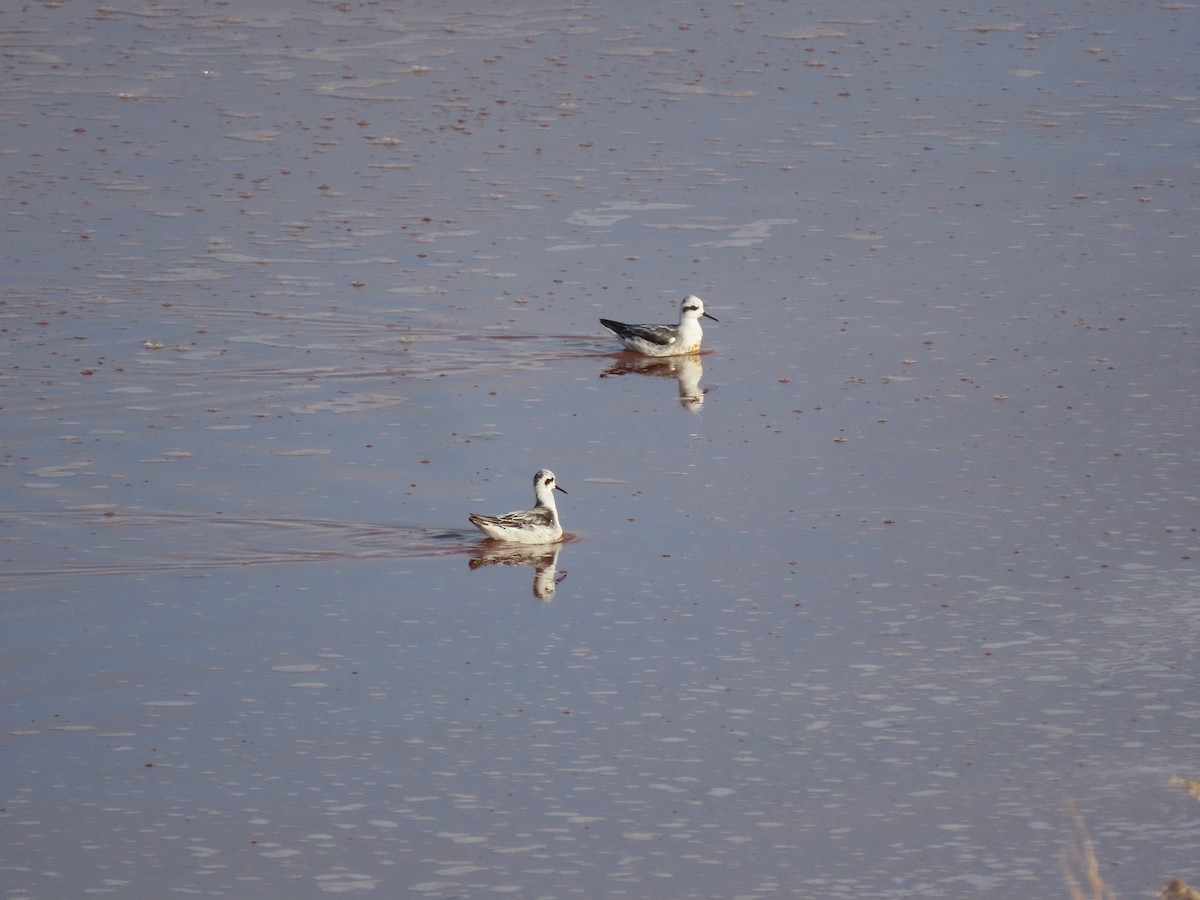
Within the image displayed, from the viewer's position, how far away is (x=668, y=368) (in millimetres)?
17906

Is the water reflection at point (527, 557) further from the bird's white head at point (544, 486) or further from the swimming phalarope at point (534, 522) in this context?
the bird's white head at point (544, 486)

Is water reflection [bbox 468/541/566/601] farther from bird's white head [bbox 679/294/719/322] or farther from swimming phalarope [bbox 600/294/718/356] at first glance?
bird's white head [bbox 679/294/719/322]

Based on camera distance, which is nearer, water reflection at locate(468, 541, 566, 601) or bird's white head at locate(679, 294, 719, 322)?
water reflection at locate(468, 541, 566, 601)

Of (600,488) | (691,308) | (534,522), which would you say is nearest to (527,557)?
(534,522)

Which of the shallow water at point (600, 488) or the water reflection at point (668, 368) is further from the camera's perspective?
the water reflection at point (668, 368)

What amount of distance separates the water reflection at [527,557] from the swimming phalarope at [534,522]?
70 millimetres

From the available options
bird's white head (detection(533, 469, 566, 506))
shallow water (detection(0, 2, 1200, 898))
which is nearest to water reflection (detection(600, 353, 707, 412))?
shallow water (detection(0, 2, 1200, 898))

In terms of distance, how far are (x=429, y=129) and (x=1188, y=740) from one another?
1864cm

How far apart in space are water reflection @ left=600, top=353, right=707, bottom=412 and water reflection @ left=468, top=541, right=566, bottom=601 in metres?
4.35

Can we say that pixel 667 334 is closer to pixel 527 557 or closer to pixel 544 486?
pixel 544 486

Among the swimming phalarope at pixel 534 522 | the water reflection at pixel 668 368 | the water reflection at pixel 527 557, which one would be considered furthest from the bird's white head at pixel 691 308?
the water reflection at pixel 527 557

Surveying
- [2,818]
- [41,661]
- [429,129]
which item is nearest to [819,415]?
[41,661]

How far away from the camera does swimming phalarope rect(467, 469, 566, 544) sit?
42.7 ft

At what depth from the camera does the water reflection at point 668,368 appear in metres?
17.6
